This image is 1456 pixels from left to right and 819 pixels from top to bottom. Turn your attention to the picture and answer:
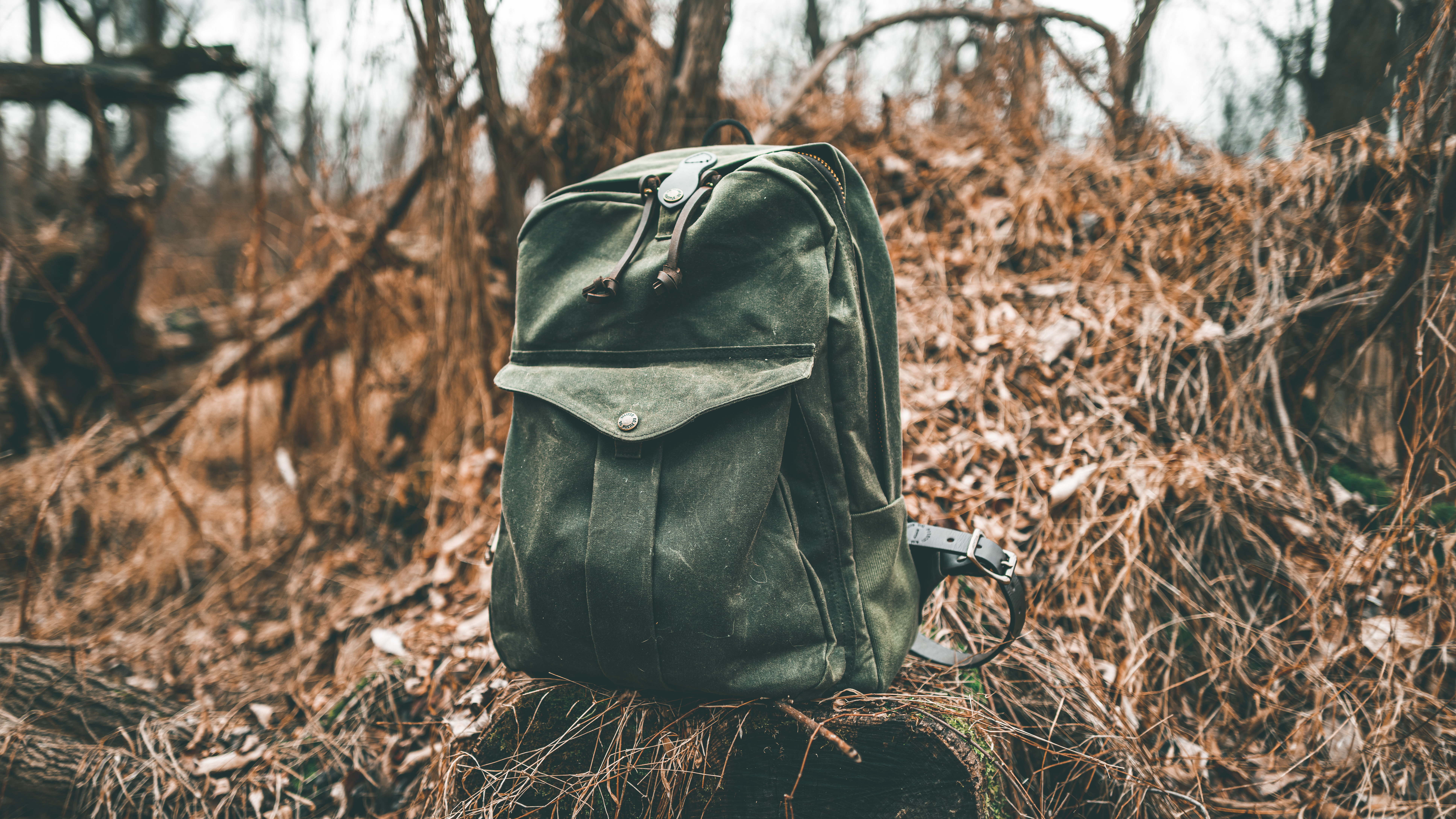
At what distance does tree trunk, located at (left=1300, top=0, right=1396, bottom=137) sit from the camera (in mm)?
2129

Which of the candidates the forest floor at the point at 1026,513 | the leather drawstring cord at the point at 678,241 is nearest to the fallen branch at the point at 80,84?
the forest floor at the point at 1026,513

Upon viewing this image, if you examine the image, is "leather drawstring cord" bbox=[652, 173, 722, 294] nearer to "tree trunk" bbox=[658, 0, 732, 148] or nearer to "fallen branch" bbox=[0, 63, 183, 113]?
"tree trunk" bbox=[658, 0, 732, 148]

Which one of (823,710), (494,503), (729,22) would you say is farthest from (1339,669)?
(729,22)

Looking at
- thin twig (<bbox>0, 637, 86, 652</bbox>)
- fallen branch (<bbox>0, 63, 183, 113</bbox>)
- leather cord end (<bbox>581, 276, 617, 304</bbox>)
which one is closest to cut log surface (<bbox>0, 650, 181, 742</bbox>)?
thin twig (<bbox>0, 637, 86, 652</bbox>)

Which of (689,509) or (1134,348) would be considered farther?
(1134,348)

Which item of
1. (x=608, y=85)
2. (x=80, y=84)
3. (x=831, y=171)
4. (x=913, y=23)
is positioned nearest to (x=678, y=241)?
(x=831, y=171)

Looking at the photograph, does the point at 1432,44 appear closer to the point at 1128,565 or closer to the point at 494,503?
the point at 1128,565

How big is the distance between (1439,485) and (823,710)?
1829mm

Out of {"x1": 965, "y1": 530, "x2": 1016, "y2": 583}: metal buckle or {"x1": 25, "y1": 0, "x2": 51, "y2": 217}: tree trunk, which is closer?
{"x1": 965, "y1": 530, "x2": 1016, "y2": 583}: metal buckle

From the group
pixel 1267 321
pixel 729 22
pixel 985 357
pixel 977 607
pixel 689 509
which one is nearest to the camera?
pixel 689 509

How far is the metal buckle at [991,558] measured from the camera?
1261 mm

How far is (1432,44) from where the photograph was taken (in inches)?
61.1

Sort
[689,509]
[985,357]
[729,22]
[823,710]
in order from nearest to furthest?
[689,509] → [823,710] → [985,357] → [729,22]

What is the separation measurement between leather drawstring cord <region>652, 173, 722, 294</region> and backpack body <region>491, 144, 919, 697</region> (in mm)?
15
